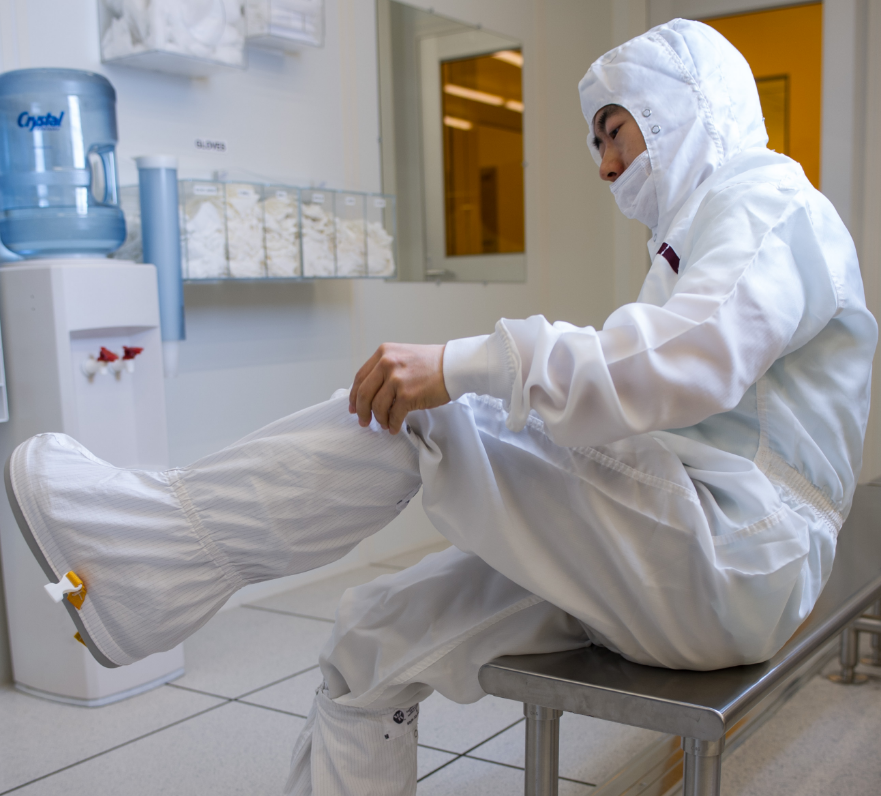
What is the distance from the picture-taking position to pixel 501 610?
1.24m

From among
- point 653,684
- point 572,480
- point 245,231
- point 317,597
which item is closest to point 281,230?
point 245,231

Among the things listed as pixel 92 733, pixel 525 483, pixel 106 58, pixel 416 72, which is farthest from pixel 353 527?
pixel 416 72

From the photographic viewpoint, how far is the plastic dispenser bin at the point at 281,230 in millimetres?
2727

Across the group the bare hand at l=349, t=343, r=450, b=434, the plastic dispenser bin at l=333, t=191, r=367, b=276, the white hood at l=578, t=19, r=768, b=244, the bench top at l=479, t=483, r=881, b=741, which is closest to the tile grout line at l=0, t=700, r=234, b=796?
the bench top at l=479, t=483, r=881, b=741

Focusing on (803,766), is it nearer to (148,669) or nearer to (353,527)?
(353,527)

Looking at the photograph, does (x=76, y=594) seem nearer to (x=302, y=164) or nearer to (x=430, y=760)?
(x=430, y=760)

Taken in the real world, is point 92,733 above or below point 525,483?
below

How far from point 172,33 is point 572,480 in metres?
1.94

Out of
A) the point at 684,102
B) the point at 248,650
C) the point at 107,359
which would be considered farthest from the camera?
the point at 248,650

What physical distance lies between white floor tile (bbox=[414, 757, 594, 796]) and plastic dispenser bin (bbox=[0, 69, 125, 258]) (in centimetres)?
148

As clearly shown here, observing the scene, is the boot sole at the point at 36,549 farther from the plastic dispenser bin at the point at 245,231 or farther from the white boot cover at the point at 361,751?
the plastic dispenser bin at the point at 245,231

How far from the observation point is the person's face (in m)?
1.46

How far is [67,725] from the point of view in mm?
2061

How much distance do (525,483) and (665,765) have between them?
0.87 meters
